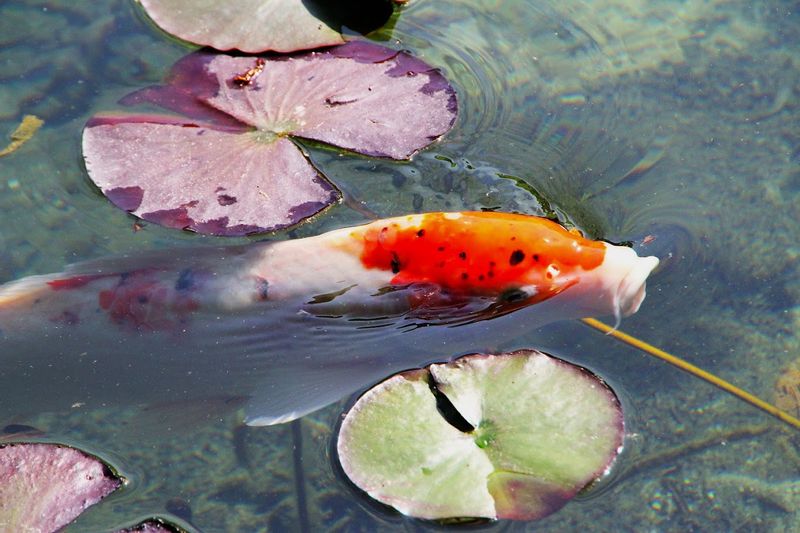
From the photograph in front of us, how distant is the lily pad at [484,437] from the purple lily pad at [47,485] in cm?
64

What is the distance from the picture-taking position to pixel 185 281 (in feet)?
8.08

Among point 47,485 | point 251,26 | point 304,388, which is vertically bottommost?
point 47,485

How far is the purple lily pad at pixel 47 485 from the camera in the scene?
2.13 metres

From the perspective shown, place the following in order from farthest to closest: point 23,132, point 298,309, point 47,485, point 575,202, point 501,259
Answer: point 23,132 → point 575,202 → point 298,309 → point 501,259 → point 47,485

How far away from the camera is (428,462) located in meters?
2.17

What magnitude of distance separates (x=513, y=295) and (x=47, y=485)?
4.23ft

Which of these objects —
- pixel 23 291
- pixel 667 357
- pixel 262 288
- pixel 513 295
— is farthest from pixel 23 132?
pixel 667 357

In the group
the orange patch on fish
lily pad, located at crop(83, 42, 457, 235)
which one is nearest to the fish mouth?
the orange patch on fish

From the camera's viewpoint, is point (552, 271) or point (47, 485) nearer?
point (47, 485)

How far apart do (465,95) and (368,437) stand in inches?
51.9

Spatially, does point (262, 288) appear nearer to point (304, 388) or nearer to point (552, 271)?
point (304, 388)

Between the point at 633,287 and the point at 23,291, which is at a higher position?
the point at 633,287

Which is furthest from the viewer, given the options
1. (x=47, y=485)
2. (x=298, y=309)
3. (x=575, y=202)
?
(x=575, y=202)

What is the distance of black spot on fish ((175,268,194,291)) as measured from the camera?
8.05 feet
